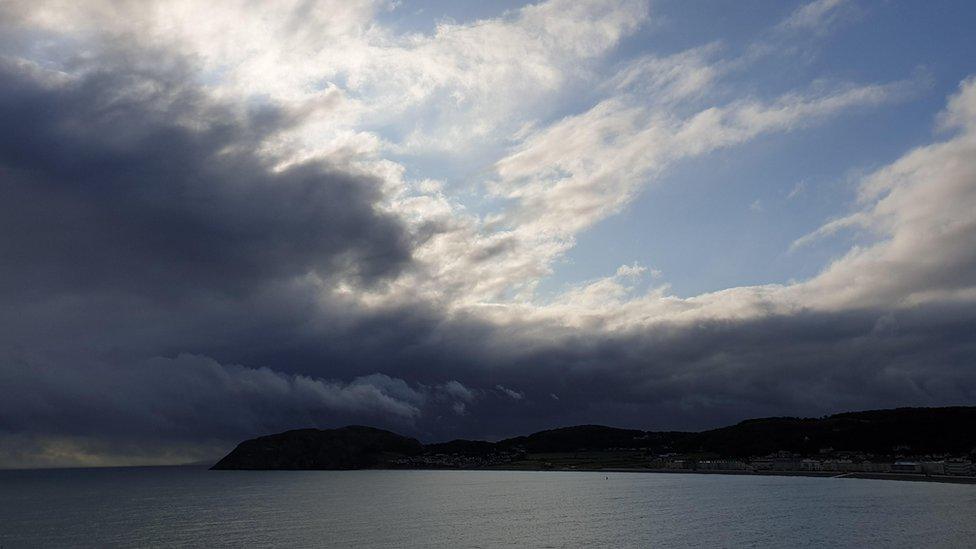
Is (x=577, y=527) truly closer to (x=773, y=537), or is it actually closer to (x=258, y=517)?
(x=773, y=537)

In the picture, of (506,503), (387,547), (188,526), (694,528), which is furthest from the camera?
(506,503)

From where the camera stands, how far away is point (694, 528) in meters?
128

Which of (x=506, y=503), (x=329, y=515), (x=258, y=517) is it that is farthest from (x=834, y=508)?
(x=258, y=517)

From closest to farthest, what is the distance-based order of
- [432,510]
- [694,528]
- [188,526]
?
[694,528], [188,526], [432,510]

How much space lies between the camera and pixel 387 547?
4380 inches

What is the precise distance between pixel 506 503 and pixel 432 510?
88.5 feet

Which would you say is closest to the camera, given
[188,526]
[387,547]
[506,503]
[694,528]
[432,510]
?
[387,547]

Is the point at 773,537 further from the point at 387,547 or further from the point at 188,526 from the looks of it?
the point at 188,526

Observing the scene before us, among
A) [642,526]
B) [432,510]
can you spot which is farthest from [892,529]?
[432,510]

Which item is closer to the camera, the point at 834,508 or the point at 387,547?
the point at 387,547

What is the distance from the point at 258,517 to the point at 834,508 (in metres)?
130

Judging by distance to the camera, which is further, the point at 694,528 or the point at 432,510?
the point at 432,510

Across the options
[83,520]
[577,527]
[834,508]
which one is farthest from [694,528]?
[83,520]

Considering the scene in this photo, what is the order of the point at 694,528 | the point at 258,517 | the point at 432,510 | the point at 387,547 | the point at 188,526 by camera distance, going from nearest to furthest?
the point at 387,547 → the point at 694,528 → the point at 188,526 → the point at 258,517 → the point at 432,510
